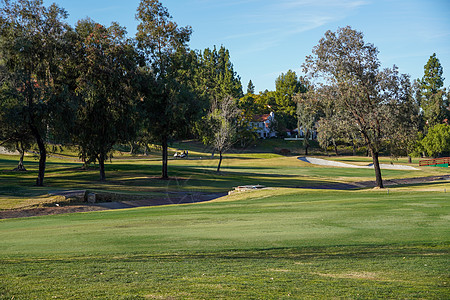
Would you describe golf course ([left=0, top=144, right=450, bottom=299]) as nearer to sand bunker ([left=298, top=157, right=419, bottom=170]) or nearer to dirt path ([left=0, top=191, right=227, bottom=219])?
dirt path ([left=0, top=191, right=227, bottom=219])

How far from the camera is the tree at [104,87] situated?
139 feet

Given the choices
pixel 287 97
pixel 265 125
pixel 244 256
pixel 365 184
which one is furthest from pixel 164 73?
pixel 287 97

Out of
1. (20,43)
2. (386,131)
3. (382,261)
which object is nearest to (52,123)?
(20,43)

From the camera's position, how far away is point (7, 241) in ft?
46.1

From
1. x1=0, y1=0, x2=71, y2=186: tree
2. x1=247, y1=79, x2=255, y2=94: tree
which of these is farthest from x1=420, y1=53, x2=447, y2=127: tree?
x1=0, y1=0, x2=71, y2=186: tree

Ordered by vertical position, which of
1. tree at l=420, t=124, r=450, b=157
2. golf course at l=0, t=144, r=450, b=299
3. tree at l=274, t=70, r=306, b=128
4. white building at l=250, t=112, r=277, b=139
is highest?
tree at l=274, t=70, r=306, b=128

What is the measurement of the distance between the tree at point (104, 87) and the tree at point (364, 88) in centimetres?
1879

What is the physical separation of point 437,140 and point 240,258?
327 feet

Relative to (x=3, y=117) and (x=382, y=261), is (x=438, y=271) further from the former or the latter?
(x=3, y=117)

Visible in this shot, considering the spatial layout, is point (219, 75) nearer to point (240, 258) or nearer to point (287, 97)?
point (287, 97)

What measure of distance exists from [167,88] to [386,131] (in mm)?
22174

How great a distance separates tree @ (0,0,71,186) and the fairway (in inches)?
958

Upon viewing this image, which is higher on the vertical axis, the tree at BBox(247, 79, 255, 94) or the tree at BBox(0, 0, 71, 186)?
the tree at BBox(247, 79, 255, 94)

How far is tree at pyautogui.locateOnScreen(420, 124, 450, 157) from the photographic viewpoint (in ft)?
322
